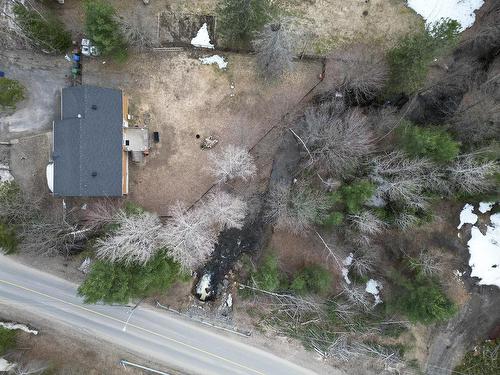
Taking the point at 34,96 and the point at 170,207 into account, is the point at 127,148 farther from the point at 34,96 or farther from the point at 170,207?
the point at 34,96

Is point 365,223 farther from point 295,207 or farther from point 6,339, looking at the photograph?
point 6,339

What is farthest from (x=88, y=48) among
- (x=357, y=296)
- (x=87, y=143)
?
(x=357, y=296)

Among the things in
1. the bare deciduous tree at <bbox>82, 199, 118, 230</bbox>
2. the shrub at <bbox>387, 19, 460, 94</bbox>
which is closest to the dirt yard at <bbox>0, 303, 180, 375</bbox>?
the bare deciduous tree at <bbox>82, 199, 118, 230</bbox>

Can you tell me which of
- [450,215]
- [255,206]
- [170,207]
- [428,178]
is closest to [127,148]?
[170,207]

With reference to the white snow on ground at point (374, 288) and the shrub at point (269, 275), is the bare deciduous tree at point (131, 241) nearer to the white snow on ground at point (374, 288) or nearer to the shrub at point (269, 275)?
the shrub at point (269, 275)

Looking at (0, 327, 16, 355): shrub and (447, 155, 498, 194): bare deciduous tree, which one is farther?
Result: (0, 327, 16, 355): shrub

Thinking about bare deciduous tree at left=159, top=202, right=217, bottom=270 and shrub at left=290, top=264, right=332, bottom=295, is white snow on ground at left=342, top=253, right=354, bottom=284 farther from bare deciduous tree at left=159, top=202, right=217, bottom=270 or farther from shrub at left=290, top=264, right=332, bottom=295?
bare deciduous tree at left=159, top=202, right=217, bottom=270
